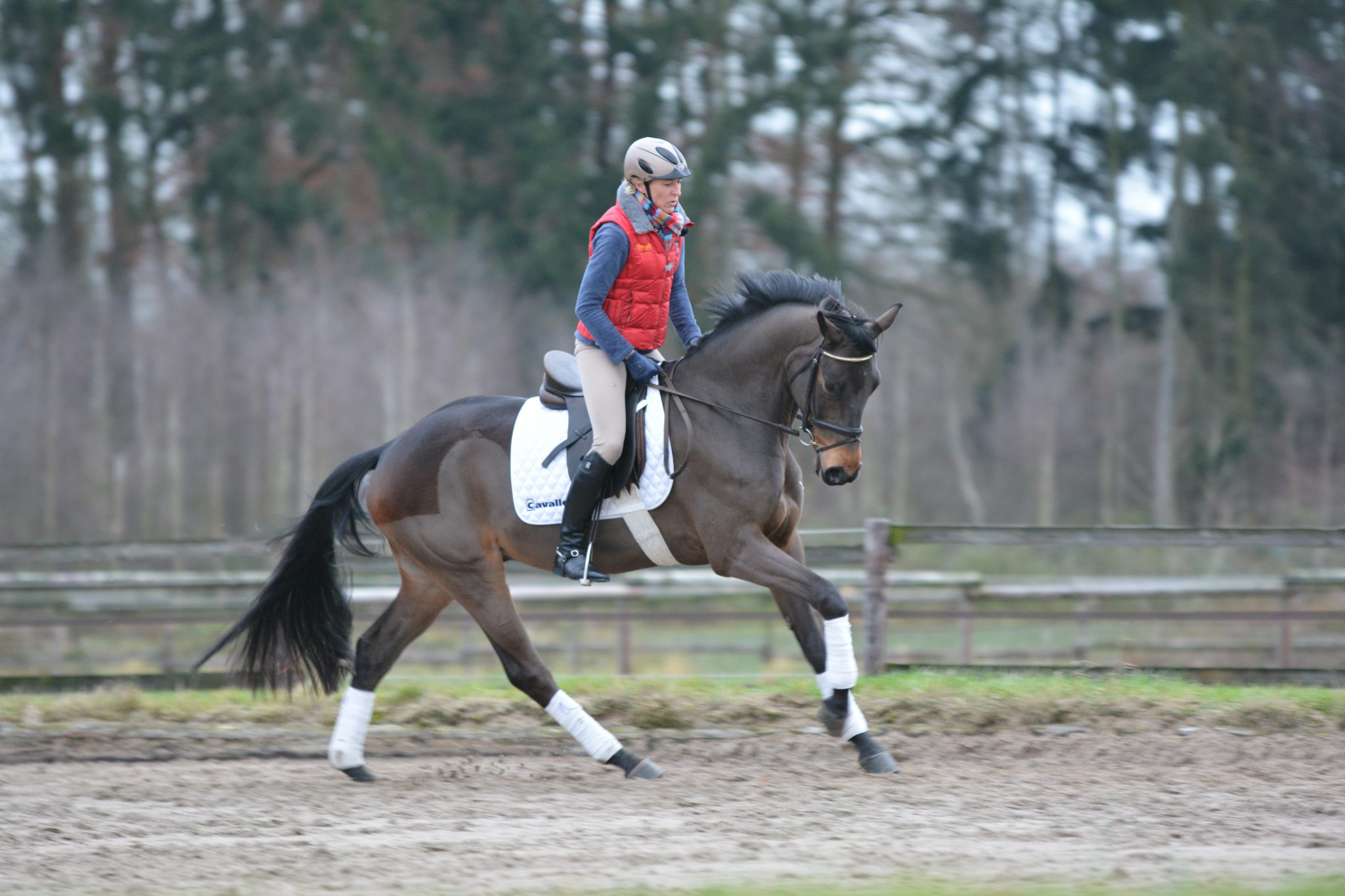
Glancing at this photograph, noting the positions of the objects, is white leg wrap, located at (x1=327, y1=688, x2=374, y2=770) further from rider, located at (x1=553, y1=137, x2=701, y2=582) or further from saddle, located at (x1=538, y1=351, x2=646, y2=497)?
saddle, located at (x1=538, y1=351, x2=646, y2=497)

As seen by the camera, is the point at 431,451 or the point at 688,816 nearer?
the point at 688,816

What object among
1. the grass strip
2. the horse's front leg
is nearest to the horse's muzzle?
the horse's front leg

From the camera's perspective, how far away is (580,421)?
604 cm

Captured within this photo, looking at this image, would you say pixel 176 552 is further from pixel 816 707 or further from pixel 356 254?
pixel 356 254

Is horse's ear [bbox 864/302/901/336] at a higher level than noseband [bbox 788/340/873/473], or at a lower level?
higher

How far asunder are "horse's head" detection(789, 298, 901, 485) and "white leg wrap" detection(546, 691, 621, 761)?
1561 mm

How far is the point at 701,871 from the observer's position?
4.11 metres

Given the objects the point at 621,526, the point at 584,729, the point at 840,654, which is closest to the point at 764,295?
the point at 621,526

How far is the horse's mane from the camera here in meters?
6.04

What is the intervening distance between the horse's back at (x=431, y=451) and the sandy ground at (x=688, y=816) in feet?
4.30

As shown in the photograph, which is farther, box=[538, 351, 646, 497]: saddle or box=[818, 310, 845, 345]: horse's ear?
box=[538, 351, 646, 497]: saddle

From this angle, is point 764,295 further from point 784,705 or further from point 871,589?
point 871,589

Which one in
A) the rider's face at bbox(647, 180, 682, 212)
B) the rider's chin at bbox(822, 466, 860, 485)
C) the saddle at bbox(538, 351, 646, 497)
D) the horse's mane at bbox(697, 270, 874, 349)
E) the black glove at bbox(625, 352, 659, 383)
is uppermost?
the rider's face at bbox(647, 180, 682, 212)

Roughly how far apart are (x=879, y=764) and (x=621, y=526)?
5.19 ft
